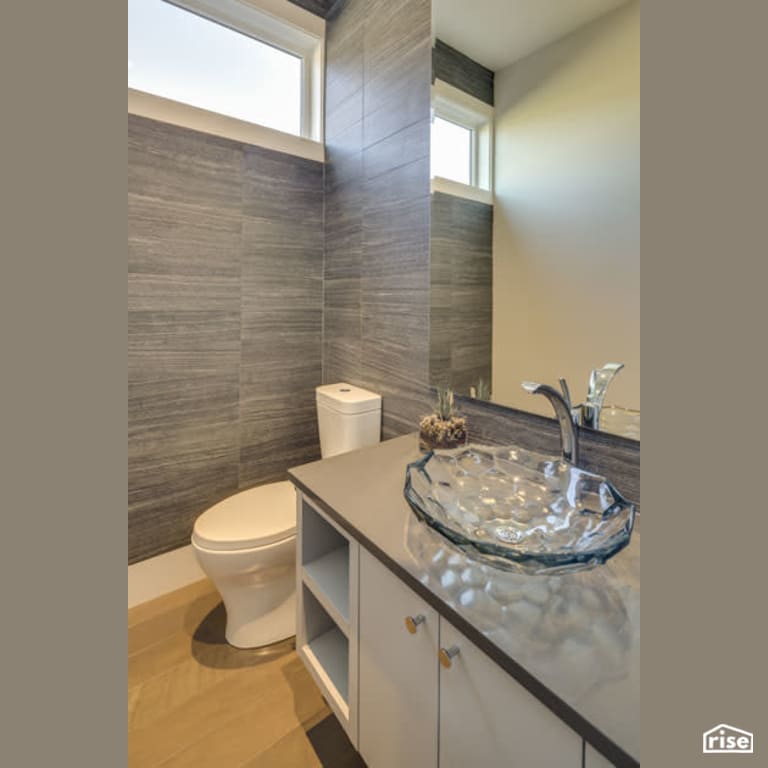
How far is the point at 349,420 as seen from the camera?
1.72 meters

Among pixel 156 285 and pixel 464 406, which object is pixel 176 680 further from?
pixel 156 285

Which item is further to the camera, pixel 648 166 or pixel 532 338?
pixel 532 338

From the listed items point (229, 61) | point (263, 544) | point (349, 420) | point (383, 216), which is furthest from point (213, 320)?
point (229, 61)

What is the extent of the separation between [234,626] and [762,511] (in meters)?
1.69

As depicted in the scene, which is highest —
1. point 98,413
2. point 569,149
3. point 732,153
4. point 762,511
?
point 569,149

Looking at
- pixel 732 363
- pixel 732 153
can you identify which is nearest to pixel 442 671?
pixel 732 363

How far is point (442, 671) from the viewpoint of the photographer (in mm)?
709

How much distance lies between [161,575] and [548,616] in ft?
6.03

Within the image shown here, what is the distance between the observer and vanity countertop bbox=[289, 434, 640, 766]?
0.49 metres

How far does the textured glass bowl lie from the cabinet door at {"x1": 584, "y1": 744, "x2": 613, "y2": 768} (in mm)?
212

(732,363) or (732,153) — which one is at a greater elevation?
(732,153)

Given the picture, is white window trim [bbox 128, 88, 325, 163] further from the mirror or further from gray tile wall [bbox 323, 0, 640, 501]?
the mirror

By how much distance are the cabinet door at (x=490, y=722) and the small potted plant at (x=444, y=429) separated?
656 mm

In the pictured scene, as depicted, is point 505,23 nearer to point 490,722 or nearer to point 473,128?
point 473,128
